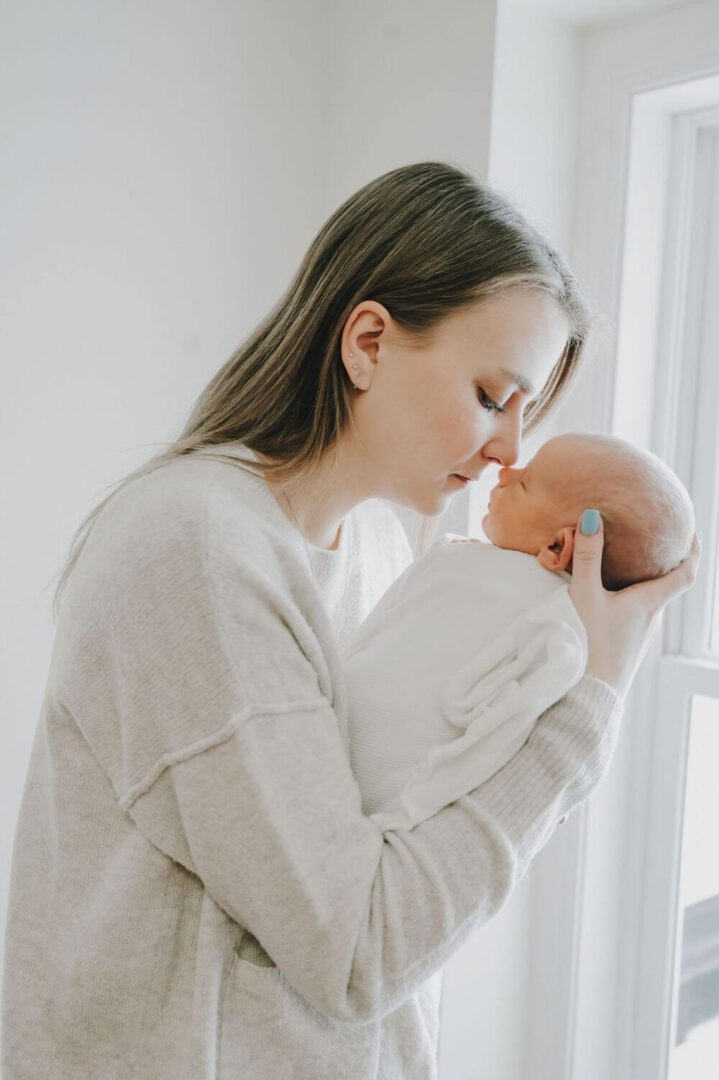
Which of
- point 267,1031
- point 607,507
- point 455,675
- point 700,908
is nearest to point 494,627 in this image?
point 455,675

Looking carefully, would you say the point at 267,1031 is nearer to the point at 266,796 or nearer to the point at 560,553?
the point at 266,796

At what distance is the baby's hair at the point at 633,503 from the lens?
42.5 inches

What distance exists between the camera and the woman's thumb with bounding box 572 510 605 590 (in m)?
1.06

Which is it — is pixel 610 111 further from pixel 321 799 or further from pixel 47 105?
pixel 321 799

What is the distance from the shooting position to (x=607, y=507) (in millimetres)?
1089

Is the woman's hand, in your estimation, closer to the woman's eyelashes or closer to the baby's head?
the baby's head

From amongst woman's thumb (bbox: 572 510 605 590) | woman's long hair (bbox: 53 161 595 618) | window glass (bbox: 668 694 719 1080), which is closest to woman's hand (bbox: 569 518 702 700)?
woman's thumb (bbox: 572 510 605 590)

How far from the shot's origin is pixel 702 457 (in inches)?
69.5

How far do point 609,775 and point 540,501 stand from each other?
80cm

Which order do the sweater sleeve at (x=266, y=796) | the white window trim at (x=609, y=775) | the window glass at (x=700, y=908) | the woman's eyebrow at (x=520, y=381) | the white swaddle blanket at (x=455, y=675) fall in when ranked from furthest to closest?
the window glass at (x=700, y=908)
the white window trim at (x=609, y=775)
the woman's eyebrow at (x=520, y=381)
the white swaddle blanket at (x=455, y=675)
the sweater sleeve at (x=266, y=796)

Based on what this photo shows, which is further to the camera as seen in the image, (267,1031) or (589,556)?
(589,556)

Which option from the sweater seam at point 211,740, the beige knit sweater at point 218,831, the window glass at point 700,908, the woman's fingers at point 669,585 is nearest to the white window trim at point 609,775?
the window glass at point 700,908

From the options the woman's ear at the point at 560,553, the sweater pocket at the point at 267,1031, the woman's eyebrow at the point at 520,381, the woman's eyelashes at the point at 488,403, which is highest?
the woman's eyebrow at the point at 520,381

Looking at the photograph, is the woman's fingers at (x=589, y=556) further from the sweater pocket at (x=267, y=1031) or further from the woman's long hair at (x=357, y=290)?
the sweater pocket at (x=267, y=1031)
